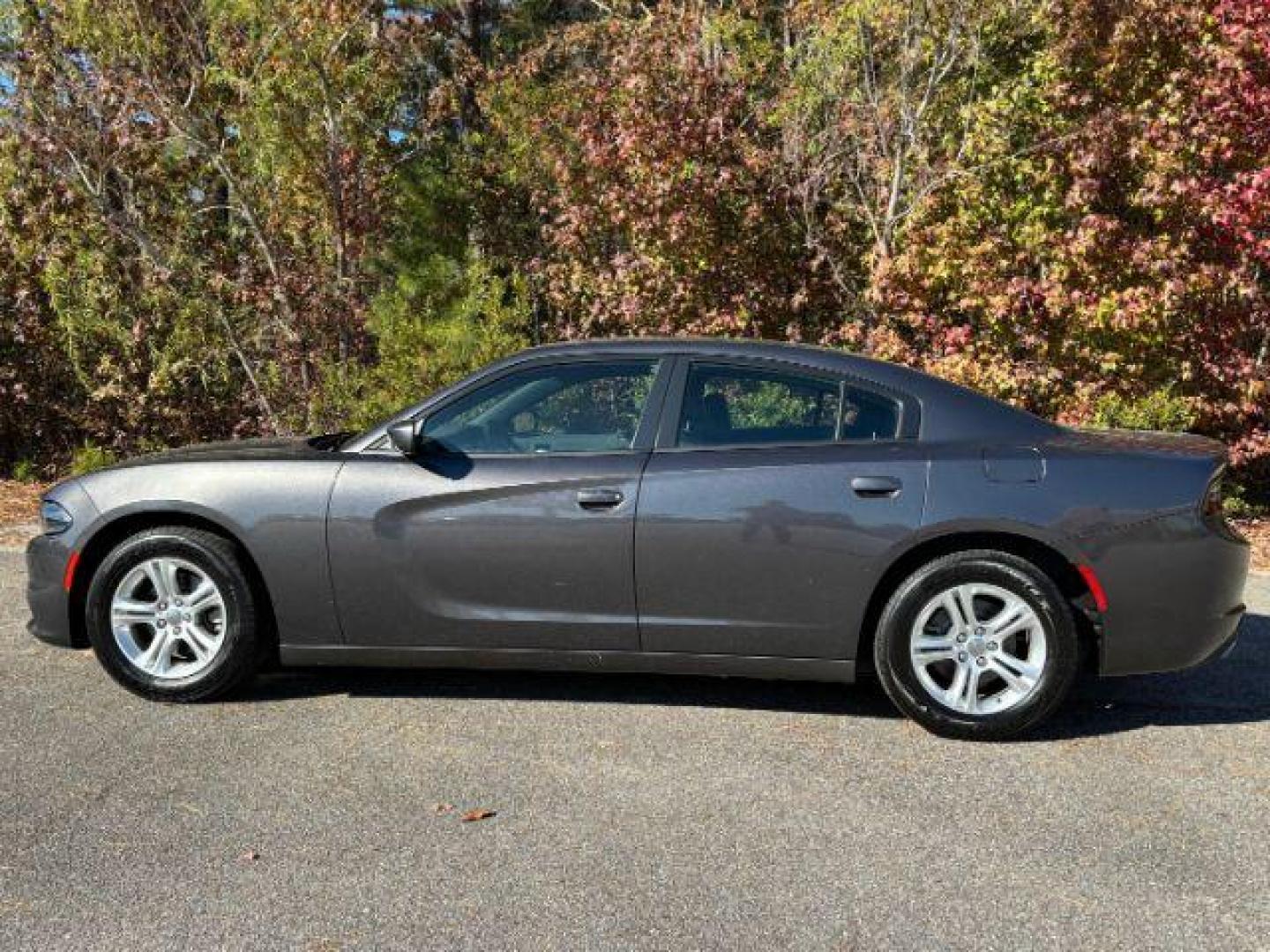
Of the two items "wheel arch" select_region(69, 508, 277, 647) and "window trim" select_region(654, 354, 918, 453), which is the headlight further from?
"window trim" select_region(654, 354, 918, 453)

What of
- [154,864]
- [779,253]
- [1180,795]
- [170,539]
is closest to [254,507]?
[170,539]

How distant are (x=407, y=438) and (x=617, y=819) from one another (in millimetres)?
1716

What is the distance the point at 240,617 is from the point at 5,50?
8.22 metres

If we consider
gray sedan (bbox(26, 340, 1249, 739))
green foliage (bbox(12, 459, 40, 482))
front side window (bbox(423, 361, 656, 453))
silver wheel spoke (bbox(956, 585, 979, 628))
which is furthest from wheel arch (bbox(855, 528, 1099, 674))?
green foliage (bbox(12, 459, 40, 482))

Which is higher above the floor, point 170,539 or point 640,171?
point 640,171

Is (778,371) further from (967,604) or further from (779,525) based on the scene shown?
(967,604)

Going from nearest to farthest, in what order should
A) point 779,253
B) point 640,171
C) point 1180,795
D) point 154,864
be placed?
point 154,864 → point 1180,795 → point 640,171 → point 779,253

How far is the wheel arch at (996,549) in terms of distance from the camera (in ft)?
14.7

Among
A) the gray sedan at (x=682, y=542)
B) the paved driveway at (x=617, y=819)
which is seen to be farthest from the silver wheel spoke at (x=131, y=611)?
the paved driveway at (x=617, y=819)

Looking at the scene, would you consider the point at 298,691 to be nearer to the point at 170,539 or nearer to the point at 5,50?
the point at 170,539

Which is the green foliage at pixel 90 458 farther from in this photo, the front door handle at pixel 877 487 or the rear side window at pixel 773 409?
the front door handle at pixel 877 487

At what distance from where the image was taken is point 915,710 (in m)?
4.53

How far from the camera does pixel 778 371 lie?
4.80 meters

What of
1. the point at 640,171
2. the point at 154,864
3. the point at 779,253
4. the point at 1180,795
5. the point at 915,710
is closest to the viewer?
the point at 154,864
